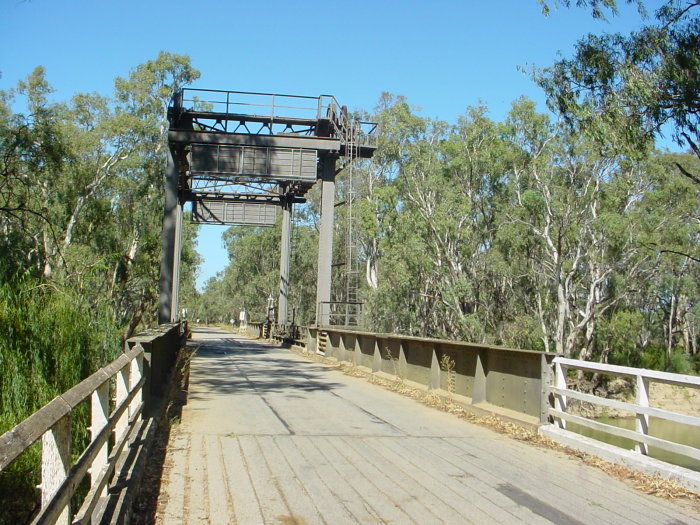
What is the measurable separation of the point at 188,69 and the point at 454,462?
40268 millimetres

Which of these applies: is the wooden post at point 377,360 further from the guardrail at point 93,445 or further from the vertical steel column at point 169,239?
the vertical steel column at point 169,239

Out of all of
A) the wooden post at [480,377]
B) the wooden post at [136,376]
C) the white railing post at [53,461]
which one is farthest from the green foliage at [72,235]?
the wooden post at [480,377]

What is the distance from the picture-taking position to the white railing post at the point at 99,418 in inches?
171

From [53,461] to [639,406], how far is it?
20.5ft

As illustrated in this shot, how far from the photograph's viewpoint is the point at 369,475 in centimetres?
675

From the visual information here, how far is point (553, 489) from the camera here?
21.4 ft

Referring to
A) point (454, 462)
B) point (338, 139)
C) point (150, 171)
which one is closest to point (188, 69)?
point (150, 171)

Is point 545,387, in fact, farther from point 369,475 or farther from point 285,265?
point 285,265

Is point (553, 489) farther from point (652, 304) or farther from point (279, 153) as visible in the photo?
point (652, 304)

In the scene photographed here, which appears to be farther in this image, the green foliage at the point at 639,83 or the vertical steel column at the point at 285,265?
the vertical steel column at the point at 285,265

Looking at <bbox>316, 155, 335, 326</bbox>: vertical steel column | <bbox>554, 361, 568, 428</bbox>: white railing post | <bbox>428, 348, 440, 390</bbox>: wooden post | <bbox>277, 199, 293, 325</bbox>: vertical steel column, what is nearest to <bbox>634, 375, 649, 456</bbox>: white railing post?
<bbox>554, 361, 568, 428</bbox>: white railing post

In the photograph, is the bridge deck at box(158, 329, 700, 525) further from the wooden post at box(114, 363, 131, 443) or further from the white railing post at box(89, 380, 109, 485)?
the white railing post at box(89, 380, 109, 485)

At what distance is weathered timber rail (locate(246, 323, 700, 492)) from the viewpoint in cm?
720

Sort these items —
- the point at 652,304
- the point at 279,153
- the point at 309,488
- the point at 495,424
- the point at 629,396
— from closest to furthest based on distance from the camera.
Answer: the point at 309,488, the point at 495,424, the point at 279,153, the point at 629,396, the point at 652,304
